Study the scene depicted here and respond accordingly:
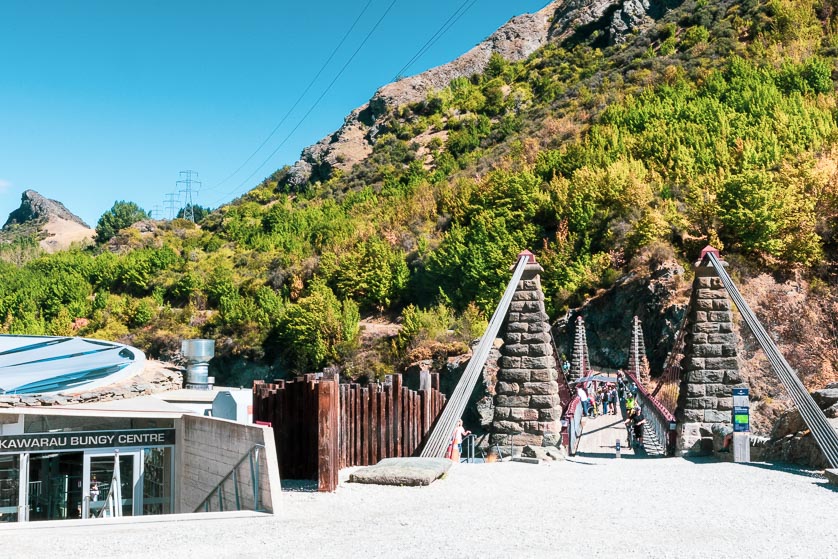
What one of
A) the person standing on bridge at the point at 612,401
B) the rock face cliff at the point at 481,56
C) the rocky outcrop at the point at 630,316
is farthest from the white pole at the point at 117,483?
the rock face cliff at the point at 481,56

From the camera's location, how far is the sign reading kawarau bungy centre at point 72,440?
43.4 ft

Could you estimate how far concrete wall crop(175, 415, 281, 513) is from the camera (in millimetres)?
8570

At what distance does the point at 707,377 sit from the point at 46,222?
175053 millimetres

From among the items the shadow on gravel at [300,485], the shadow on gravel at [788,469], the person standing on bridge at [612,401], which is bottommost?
the person standing on bridge at [612,401]

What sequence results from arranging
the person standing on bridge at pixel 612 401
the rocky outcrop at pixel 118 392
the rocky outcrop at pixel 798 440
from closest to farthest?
the rocky outcrop at pixel 798 440 < the rocky outcrop at pixel 118 392 < the person standing on bridge at pixel 612 401

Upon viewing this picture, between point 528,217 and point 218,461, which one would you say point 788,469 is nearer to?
point 218,461

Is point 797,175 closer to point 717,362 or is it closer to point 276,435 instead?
point 717,362

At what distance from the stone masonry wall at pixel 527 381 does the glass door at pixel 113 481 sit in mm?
6209

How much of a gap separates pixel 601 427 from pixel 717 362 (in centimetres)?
1053

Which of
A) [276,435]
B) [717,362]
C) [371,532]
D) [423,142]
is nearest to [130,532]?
[371,532]

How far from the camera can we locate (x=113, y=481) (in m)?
13.6

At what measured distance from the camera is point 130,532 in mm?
7438

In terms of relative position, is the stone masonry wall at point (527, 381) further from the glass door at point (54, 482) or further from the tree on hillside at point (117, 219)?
the tree on hillside at point (117, 219)

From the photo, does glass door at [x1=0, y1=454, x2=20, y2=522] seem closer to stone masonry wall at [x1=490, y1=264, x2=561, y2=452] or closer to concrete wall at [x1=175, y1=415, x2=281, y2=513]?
concrete wall at [x1=175, y1=415, x2=281, y2=513]
